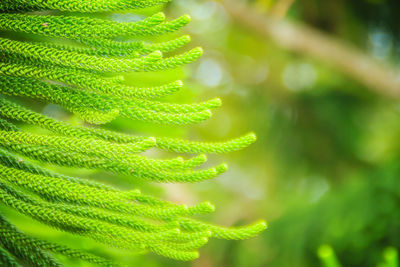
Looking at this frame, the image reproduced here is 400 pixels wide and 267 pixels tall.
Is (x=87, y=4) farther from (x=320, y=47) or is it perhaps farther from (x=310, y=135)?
(x=310, y=135)

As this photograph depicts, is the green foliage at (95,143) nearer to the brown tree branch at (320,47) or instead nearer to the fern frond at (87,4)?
the fern frond at (87,4)

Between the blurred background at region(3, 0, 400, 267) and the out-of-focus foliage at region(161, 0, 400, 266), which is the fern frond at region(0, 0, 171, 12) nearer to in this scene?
the blurred background at region(3, 0, 400, 267)

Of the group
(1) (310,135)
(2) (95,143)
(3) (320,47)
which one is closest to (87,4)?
(2) (95,143)

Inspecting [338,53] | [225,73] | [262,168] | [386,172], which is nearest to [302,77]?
[225,73]

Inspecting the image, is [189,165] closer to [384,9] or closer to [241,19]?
[241,19]

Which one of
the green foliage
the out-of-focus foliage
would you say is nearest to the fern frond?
the green foliage
